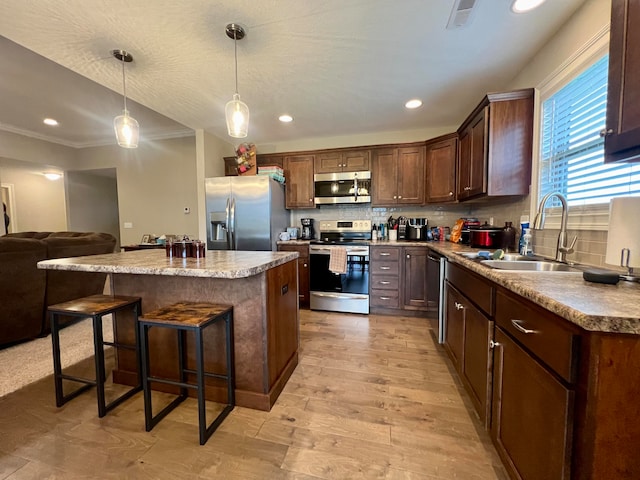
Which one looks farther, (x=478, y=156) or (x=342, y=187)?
(x=342, y=187)

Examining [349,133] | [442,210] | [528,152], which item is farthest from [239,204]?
[528,152]

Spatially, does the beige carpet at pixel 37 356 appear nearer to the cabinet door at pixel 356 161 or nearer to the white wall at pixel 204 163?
the white wall at pixel 204 163

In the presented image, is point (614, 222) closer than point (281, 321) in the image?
Yes

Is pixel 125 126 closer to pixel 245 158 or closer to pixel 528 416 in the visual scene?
pixel 245 158

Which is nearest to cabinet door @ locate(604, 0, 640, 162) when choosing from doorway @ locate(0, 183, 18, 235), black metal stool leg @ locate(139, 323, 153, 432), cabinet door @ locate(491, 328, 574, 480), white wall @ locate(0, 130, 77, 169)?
cabinet door @ locate(491, 328, 574, 480)

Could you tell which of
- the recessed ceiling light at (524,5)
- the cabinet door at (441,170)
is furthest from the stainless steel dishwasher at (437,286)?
the recessed ceiling light at (524,5)

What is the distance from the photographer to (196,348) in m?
1.31

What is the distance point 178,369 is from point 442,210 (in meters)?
3.64

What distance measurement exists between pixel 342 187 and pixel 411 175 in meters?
0.96

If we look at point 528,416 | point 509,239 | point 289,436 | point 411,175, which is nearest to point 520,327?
point 528,416

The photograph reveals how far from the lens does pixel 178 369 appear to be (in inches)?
68.6

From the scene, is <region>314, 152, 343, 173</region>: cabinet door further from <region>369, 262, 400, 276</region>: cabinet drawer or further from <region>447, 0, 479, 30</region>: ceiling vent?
<region>447, 0, 479, 30</region>: ceiling vent

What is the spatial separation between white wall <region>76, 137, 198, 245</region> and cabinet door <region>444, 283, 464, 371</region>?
4223 mm

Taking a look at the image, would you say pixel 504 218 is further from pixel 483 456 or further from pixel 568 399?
pixel 568 399
